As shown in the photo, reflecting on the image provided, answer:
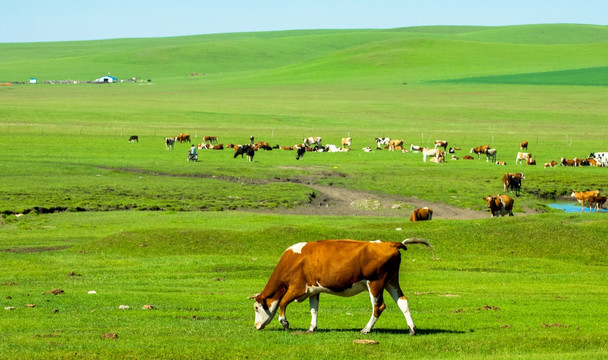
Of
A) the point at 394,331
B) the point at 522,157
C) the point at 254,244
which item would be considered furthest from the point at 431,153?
the point at 394,331

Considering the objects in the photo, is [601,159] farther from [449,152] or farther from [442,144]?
[442,144]

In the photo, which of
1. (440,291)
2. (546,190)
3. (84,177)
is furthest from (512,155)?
(440,291)

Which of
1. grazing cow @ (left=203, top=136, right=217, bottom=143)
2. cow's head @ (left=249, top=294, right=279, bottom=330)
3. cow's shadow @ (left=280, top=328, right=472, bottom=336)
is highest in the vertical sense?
cow's head @ (left=249, top=294, right=279, bottom=330)

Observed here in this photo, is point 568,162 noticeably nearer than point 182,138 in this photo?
Yes

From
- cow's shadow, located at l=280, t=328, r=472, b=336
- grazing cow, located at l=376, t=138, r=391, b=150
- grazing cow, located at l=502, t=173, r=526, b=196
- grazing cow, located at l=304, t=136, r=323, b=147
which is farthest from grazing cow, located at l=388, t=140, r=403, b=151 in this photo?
cow's shadow, located at l=280, t=328, r=472, b=336

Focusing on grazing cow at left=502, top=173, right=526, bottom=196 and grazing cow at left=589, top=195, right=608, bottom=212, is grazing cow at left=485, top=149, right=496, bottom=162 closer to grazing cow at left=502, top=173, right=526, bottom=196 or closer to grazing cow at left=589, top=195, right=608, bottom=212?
grazing cow at left=502, top=173, right=526, bottom=196

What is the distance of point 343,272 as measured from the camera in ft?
49.5

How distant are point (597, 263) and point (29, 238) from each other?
2167 cm

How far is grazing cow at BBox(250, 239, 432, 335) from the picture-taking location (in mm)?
15055

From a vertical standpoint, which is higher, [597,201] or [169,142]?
[169,142]

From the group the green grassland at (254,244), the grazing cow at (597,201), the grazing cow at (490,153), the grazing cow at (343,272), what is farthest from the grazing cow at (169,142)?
the grazing cow at (343,272)

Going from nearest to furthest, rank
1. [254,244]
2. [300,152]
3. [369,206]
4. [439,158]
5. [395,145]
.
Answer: [254,244] < [369,206] < [439,158] < [300,152] < [395,145]

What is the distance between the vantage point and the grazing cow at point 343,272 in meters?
15.1

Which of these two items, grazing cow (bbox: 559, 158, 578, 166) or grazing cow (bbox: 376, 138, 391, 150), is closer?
grazing cow (bbox: 559, 158, 578, 166)
